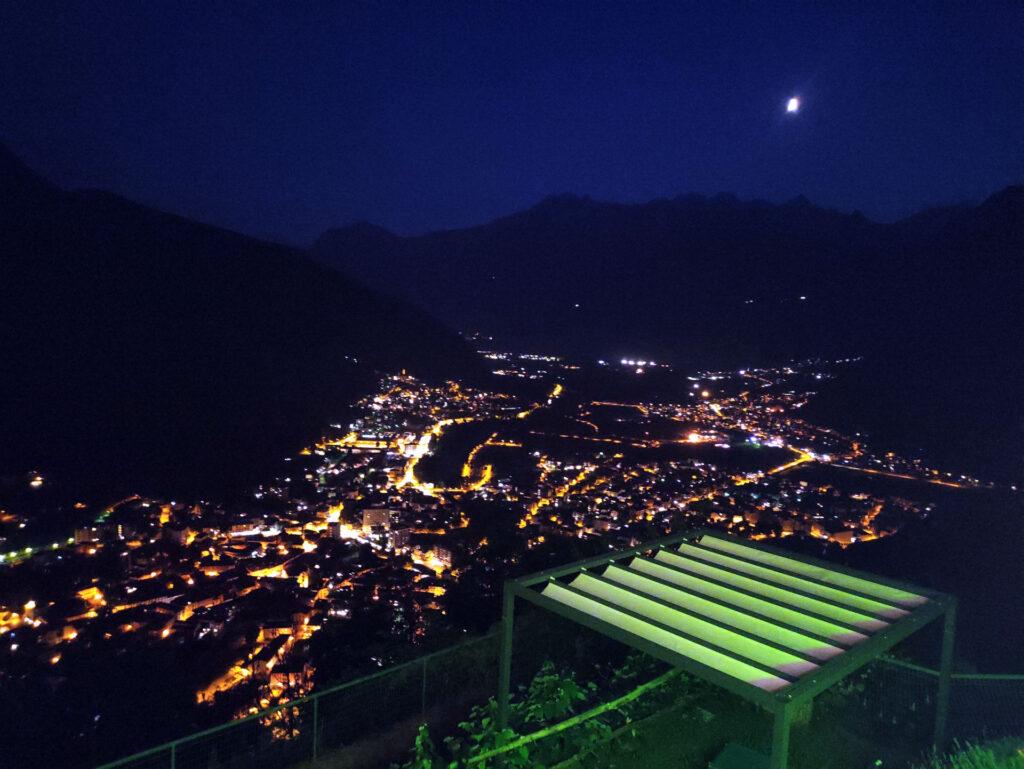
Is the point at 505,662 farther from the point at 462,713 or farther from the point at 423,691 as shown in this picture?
the point at 462,713

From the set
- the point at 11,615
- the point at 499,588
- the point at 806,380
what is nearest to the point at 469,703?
the point at 499,588

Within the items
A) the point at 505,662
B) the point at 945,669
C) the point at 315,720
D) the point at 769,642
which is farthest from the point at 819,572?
the point at 315,720

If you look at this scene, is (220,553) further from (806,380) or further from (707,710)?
(806,380)

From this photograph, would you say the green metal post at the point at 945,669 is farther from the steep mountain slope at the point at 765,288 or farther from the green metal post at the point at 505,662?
the steep mountain slope at the point at 765,288

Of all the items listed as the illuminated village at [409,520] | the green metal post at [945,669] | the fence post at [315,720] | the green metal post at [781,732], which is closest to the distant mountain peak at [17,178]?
the illuminated village at [409,520]

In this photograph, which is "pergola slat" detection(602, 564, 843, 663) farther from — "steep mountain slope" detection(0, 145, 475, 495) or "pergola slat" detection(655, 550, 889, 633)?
"steep mountain slope" detection(0, 145, 475, 495)

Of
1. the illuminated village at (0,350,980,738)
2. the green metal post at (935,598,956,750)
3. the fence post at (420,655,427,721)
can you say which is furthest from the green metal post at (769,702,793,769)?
the illuminated village at (0,350,980,738)
